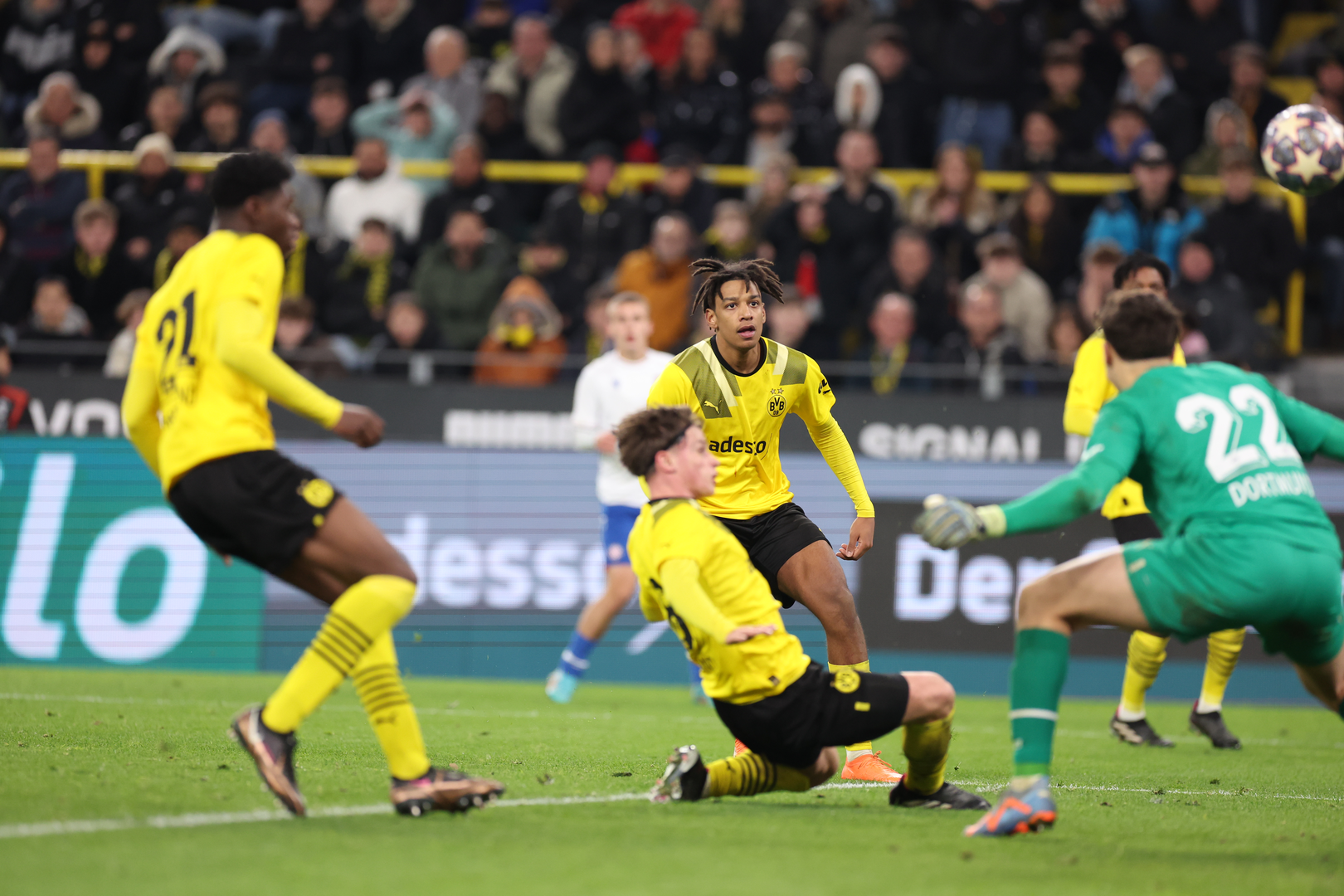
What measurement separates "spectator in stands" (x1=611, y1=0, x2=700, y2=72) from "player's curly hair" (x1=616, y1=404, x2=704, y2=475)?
11.8 metres

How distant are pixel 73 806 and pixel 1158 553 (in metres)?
3.96

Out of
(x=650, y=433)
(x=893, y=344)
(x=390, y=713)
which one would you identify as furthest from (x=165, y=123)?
(x=390, y=713)

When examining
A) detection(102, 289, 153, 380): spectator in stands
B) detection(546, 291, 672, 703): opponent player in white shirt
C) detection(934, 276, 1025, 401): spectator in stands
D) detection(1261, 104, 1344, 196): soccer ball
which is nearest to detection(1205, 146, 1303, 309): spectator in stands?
detection(934, 276, 1025, 401): spectator in stands

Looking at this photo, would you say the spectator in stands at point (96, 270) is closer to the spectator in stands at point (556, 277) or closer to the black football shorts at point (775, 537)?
the spectator in stands at point (556, 277)

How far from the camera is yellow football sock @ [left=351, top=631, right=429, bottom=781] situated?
556 centimetres

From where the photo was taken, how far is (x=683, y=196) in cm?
1499

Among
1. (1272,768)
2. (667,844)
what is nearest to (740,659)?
(667,844)

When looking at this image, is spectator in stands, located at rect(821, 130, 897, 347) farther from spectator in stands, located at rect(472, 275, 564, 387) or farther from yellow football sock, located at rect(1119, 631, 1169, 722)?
yellow football sock, located at rect(1119, 631, 1169, 722)

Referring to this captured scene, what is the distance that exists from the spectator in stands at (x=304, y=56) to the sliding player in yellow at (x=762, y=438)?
11.1 metres

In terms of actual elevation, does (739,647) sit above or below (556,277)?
below

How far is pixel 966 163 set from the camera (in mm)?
14992

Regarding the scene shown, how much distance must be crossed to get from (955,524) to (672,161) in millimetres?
10348

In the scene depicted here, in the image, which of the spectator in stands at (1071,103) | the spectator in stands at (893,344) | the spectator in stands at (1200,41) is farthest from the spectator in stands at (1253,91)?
the spectator in stands at (893,344)

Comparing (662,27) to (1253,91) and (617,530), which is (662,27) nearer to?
(1253,91)
